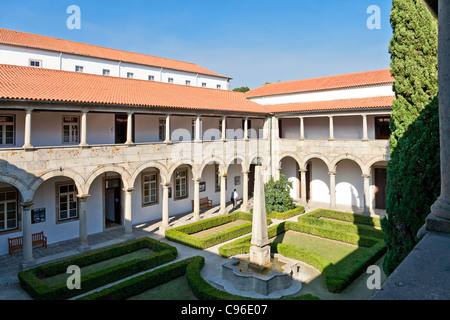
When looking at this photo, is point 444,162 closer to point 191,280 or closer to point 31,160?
point 191,280

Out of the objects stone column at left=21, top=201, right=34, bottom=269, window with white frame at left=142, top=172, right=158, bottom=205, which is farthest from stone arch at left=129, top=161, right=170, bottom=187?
stone column at left=21, top=201, right=34, bottom=269

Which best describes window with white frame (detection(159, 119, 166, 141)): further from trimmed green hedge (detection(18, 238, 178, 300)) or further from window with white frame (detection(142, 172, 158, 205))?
trimmed green hedge (detection(18, 238, 178, 300))

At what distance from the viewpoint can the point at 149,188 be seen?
20547 millimetres

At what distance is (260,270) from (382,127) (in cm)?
1543

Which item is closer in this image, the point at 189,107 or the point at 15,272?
the point at 15,272

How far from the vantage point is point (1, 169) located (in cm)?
1253

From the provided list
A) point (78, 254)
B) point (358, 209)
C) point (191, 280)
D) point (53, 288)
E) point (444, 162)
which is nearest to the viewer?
point (444, 162)

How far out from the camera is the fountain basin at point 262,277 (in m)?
10.5

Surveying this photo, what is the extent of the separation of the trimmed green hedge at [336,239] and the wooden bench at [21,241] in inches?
343

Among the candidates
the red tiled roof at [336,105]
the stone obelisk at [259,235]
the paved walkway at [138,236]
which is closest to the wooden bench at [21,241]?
the paved walkway at [138,236]

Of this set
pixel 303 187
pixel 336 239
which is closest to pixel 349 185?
pixel 303 187

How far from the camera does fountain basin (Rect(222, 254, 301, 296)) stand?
413 inches

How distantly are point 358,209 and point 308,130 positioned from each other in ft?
23.9
